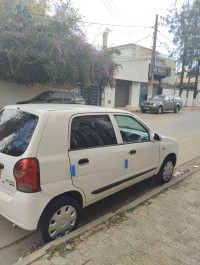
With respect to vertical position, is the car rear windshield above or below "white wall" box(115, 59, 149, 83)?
below

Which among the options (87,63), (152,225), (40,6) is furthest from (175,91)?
(152,225)

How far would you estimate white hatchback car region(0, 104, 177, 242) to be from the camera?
7.79 feet

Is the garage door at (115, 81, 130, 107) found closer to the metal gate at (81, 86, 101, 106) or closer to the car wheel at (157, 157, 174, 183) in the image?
the metal gate at (81, 86, 101, 106)

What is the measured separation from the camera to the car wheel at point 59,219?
2.53 metres

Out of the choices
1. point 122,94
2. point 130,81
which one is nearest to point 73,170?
point 122,94

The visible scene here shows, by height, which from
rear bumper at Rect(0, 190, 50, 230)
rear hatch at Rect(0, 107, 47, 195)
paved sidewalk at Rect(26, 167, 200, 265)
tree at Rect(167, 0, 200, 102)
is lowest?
paved sidewalk at Rect(26, 167, 200, 265)

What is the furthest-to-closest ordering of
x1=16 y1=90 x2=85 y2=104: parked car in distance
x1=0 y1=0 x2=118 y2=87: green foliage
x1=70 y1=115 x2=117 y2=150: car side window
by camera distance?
x1=16 y1=90 x2=85 y2=104: parked car in distance, x1=0 y1=0 x2=118 y2=87: green foliage, x1=70 y1=115 x2=117 y2=150: car side window

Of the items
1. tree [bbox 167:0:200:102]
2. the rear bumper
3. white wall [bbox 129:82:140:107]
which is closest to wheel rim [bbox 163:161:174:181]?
the rear bumper

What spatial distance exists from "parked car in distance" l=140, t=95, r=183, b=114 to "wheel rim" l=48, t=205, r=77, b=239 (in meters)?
17.5

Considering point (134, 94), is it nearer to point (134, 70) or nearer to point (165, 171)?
point (134, 70)

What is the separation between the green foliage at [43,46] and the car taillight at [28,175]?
9525mm

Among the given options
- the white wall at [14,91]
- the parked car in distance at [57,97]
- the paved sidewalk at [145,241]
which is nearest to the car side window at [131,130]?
→ the paved sidewalk at [145,241]

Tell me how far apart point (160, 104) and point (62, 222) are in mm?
18322

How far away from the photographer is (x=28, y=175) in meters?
2.34
